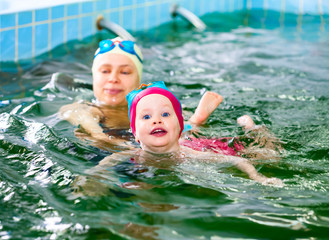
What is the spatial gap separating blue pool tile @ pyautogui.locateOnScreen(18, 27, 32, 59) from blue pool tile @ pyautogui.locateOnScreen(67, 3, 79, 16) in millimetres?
1161

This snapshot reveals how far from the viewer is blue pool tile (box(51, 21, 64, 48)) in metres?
8.93

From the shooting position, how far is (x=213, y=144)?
4695 millimetres

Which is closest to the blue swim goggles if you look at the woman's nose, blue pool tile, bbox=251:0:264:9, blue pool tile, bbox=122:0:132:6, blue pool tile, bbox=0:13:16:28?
the woman's nose

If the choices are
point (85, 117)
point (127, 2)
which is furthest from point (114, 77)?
point (127, 2)

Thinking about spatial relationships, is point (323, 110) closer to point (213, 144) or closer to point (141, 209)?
point (213, 144)

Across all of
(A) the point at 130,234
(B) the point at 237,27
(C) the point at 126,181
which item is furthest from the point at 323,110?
(B) the point at 237,27

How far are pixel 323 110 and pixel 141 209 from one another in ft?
10.9

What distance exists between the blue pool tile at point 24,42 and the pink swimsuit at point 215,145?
14.1 ft

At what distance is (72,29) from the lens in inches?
372

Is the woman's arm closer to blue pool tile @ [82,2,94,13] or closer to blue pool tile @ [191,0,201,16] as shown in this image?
blue pool tile @ [82,2,94,13]

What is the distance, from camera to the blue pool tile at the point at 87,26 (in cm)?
974

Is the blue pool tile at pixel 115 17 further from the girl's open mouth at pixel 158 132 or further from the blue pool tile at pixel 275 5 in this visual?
the girl's open mouth at pixel 158 132

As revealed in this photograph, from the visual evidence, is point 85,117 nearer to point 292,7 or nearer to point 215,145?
point 215,145

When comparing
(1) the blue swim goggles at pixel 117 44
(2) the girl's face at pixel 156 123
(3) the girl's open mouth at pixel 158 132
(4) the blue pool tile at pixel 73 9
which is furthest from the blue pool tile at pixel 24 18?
(3) the girl's open mouth at pixel 158 132
